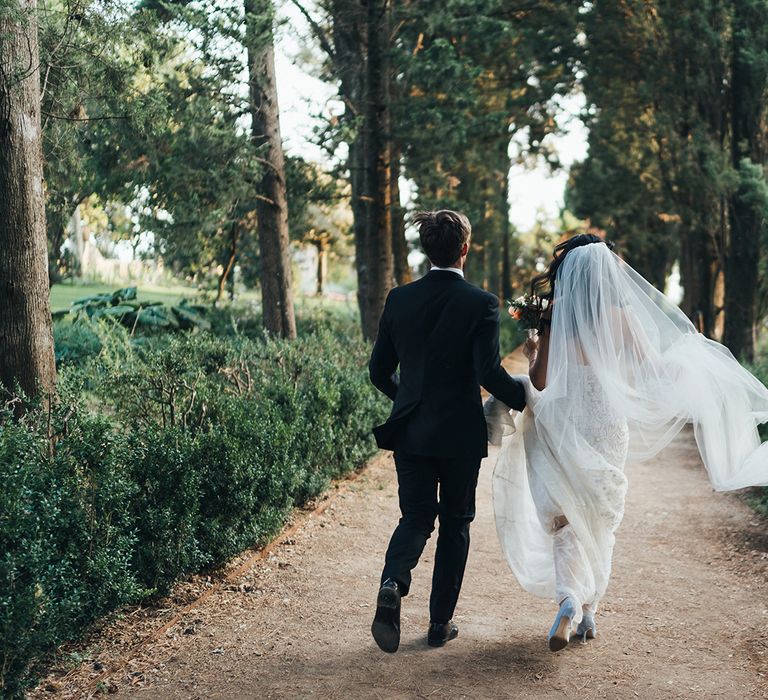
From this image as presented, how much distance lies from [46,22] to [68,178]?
3.17 m

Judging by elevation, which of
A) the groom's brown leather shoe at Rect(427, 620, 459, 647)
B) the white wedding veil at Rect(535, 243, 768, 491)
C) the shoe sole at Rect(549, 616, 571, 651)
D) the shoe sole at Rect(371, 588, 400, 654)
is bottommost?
the groom's brown leather shoe at Rect(427, 620, 459, 647)

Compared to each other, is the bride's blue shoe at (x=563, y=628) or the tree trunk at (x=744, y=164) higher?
the tree trunk at (x=744, y=164)

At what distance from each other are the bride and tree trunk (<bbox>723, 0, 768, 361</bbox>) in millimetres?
10338

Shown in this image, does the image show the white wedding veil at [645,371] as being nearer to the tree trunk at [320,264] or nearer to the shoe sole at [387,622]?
the shoe sole at [387,622]

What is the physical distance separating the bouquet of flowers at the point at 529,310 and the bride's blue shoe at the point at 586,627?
1.72 meters

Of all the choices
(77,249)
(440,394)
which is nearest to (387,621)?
(440,394)

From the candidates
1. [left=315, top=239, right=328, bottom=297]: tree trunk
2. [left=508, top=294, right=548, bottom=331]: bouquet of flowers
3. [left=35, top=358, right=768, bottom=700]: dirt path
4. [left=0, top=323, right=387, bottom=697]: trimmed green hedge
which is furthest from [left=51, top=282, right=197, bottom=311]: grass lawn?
[left=508, top=294, right=548, bottom=331]: bouquet of flowers

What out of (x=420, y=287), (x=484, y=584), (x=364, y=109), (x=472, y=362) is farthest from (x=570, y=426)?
(x=364, y=109)

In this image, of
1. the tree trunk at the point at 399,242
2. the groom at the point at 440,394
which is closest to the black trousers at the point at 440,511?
the groom at the point at 440,394

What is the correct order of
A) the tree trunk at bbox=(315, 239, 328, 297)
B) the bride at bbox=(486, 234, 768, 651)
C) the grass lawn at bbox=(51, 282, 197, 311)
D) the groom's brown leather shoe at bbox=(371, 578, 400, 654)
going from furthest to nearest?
the tree trunk at bbox=(315, 239, 328, 297) → the grass lawn at bbox=(51, 282, 197, 311) → the bride at bbox=(486, 234, 768, 651) → the groom's brown leather shoe at bbox=(371, 578, 400, 654)

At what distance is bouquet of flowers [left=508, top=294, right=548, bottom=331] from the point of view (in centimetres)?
543

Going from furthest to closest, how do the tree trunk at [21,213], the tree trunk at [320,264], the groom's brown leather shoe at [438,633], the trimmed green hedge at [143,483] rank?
the tree trunk at [320,264] → the tree trunk at [21,213] → the groom's brown leather shoe at [438,633] → the trimmed green hedge at [143,483]

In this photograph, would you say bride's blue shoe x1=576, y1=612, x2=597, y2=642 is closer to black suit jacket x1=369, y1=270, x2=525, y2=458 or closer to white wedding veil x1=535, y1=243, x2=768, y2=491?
white wedding veil x1=535, y1=243, x2=768, y2=491

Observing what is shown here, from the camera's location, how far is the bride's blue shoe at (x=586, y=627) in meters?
5.14
